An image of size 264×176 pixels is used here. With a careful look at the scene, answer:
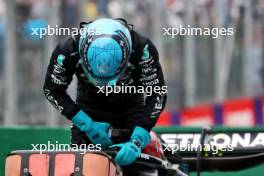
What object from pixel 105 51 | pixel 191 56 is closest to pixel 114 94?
pixel 105 51

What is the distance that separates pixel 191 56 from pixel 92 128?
8.10 meters

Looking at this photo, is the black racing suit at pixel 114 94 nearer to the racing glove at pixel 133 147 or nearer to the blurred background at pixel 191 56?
the racing glove at pixel 133 147

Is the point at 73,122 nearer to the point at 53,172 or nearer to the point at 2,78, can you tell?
the point at 53,172

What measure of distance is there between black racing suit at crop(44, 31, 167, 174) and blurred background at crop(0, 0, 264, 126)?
16.8 feet

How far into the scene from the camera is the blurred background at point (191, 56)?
1204cm

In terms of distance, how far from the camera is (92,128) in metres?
6.46

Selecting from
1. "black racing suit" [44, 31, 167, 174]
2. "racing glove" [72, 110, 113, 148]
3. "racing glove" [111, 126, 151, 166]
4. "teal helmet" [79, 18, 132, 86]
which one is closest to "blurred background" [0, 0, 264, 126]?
"black racing suit" [44, 31, 167, 174]

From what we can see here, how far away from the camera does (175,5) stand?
559 inches

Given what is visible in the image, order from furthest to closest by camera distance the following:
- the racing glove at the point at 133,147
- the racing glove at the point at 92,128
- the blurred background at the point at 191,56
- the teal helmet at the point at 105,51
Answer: the blurred background at the point at 191,56, the racing glove at the point at 92,128, the racing glove at the point at 133,147, the teal helmet at the point at 105,51

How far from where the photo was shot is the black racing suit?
6.47m

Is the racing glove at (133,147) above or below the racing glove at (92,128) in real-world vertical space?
below

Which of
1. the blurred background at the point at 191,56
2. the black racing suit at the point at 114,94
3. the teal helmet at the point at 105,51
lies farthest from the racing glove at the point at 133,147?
the blurred background at the point at 191,56

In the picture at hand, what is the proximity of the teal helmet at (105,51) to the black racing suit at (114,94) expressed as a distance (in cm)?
22

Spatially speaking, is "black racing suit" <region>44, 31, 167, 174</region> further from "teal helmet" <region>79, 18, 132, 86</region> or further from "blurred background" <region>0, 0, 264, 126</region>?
"blurred background" <region>0, 0, 264, 126</region>
